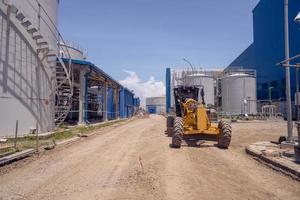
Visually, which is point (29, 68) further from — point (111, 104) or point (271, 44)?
point (271, 44)

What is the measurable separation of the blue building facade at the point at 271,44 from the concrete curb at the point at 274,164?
42.8 metres

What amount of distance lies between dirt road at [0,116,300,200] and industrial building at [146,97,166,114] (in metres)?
122

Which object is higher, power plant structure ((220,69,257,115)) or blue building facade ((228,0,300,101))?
blue building facade ((228,0,300,101))

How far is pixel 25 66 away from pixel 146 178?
13611 mm

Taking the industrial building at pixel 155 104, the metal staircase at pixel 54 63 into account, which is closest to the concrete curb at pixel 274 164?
the metal staircase at pixel 54 63

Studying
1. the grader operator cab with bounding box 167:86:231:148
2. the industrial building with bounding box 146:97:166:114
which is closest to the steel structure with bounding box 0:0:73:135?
the grader operator cab with bounding box 167:86:231:148

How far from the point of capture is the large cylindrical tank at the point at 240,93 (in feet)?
168

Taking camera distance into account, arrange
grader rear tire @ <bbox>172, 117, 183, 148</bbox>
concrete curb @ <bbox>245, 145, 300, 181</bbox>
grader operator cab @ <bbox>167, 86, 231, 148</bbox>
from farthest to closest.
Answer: grader operator cab @ <bbox>167, 86, 231, 148</bbox>, grader rear tire @ <bbox>172, 117, 183, 148</bbox>, concrete curb @ <bbox>245, 145, 300, 181</bbox>

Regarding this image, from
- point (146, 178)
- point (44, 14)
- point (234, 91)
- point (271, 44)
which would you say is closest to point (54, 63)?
point (44, 14)

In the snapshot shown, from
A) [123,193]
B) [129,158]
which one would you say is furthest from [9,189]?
[129,158]

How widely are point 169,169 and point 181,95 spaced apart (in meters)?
9.40

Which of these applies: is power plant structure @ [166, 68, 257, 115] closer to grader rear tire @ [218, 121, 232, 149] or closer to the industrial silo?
the industrial silo

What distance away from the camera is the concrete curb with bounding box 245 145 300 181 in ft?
29.7

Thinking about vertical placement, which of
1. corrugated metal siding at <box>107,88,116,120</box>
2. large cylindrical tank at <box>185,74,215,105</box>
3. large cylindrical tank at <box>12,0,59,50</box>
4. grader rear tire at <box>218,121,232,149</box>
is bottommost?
grader rear tire at <box>218,121,232,149</box>
